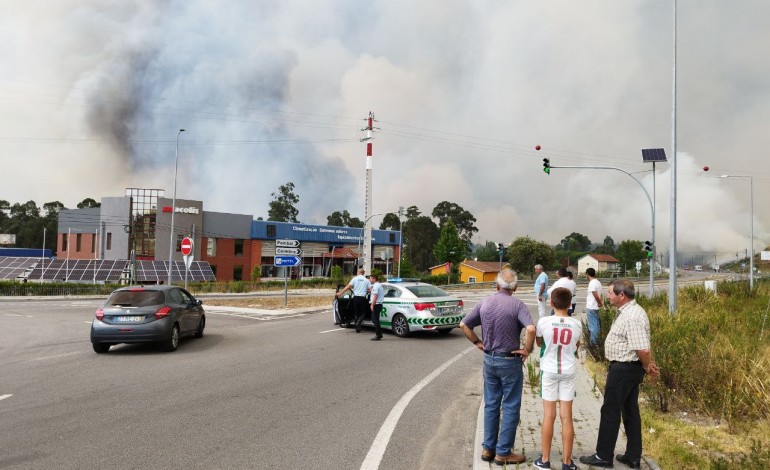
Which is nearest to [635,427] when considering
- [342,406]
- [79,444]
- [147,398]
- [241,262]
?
[342,406]

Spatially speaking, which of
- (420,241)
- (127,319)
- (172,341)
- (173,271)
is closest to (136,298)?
(127,319)

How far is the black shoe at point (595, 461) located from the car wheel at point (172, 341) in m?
9.29

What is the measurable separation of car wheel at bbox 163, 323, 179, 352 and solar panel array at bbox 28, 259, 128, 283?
46619 mm

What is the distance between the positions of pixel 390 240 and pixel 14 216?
9063cm

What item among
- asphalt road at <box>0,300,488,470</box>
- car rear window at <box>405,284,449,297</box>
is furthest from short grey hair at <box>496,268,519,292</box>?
car rear window at <box>405,284,449,297</box>

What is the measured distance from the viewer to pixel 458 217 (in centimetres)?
11862

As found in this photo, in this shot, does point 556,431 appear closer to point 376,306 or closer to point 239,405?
point 239,405

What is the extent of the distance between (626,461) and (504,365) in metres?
1.37

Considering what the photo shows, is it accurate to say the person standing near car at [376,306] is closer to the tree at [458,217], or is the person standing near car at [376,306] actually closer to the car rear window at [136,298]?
the car rear window at [136,298]

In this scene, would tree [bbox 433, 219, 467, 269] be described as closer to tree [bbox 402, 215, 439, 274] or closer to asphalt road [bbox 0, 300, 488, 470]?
tree [bbox 402, 215, 439, 274]

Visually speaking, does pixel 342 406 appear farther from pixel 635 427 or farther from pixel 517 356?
pixel 635 427

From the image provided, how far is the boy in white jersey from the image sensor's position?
4.85 metres

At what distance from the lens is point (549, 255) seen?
9400 cm

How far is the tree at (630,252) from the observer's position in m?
122
